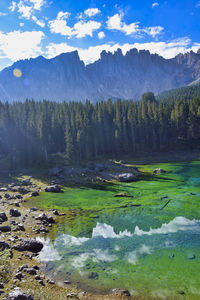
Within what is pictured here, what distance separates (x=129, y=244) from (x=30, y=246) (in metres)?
9.31

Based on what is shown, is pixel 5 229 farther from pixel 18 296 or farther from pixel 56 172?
pixel 56 172

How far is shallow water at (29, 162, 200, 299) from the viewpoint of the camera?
14.6 metres

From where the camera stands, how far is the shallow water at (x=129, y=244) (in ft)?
47.9

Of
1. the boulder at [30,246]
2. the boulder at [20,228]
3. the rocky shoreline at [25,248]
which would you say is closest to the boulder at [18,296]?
the rocky shoreline at [25,248]

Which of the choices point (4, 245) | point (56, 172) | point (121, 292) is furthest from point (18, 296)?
point (56, 172)

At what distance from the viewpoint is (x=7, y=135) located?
2741 inches

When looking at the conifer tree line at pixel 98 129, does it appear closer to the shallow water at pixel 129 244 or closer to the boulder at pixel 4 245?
the shallow water at pixel 129 244

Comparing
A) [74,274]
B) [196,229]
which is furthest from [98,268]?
[196,229]

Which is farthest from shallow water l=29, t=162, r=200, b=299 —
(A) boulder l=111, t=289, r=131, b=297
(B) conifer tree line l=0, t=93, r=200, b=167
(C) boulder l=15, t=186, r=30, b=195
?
(B) conifer tree line l=0, t=93, r=200, b=167

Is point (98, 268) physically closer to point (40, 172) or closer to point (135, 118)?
point (40, 172)

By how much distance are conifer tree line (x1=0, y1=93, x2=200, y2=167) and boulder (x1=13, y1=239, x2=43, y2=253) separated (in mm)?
53429

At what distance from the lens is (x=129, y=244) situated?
1989cm

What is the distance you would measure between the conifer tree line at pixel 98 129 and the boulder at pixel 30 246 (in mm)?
53429

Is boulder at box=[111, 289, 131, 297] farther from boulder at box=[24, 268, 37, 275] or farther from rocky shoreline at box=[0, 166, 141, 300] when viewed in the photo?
boulder at box=[24, 268, 37, 275]
